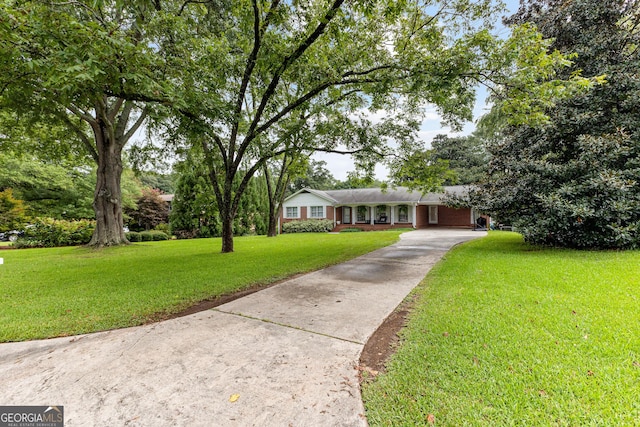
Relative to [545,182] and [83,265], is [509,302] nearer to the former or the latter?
[545,182]

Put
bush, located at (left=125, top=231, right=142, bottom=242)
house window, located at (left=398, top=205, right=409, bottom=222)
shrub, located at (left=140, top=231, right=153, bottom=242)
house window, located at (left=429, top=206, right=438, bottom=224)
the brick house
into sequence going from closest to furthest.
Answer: bush, located at (left=125, top=231, right=142, bottom=242), shrub, located at (left=140, top=231, right=153, bottom=242), the brick house, house window, located at (left=398, top=205, right=409, bottom=222), house window, located at (left=429, top=206, right=438, bottom=224)

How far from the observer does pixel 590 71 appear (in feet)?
28.1

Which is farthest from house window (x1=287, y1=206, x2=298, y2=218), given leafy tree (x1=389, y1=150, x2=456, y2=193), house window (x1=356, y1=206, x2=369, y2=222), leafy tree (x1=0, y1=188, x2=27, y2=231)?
leafy tree (x1=0, y1=188, x2=27, y2=231)

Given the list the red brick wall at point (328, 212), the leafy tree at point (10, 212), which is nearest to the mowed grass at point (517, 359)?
the red brick wall at point (328, 212)

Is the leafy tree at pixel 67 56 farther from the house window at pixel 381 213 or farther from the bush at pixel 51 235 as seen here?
the house window at pixel 381 213

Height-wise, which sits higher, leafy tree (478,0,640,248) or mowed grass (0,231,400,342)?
leafy tree (478,0,640,248)

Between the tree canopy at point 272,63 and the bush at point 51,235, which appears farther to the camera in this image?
the bush at point 51,235

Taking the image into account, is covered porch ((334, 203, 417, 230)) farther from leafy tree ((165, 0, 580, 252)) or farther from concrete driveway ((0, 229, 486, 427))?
concrete driveway ((0, 229, 486, 427))

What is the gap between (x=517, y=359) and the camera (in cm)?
257

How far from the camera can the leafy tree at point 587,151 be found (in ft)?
25.1

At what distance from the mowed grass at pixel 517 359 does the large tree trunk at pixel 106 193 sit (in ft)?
44.1

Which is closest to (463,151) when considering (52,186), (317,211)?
(317,211)

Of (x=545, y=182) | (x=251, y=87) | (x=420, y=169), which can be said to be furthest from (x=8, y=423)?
(x=545, y=182)

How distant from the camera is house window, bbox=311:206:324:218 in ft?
85.9
